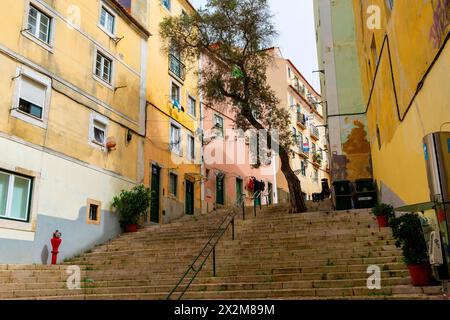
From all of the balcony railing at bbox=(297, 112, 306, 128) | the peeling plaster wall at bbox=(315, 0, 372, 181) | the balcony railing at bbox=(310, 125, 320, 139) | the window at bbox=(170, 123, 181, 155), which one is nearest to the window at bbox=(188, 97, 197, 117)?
the window at bbox=(170, 123, 181, 155)

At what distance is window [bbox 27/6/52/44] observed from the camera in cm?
1430

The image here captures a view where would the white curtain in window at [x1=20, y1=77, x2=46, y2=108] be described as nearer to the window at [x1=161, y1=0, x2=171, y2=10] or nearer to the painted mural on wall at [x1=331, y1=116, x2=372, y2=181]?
the window at [x1=161, y1=0, x2=171, y2=10]

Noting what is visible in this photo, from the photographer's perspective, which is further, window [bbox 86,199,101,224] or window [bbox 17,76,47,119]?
window [bbox 86,199,101,224]

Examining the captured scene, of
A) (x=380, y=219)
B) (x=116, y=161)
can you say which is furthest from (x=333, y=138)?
(x=116, y=161)

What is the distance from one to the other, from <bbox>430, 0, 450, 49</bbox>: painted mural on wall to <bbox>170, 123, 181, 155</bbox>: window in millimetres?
16110

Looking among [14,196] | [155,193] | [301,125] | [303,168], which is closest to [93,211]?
[14,196]

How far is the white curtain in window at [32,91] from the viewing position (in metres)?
13.6

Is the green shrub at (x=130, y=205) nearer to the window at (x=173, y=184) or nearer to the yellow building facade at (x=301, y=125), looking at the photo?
the window at (x=173, y=184)

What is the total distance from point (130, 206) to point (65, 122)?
4041 millimetres

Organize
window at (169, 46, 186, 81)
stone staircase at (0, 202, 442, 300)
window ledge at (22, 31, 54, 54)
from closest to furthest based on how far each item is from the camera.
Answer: stone staircase at (0, 202, 442, 300)
window ledge at (22, 31, 54, 54)
window at (169, 46, 186, 81)

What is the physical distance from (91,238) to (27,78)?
223 inches

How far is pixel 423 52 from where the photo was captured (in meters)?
7.66

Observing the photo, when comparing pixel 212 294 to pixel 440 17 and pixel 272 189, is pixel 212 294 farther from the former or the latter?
pixel 272 189

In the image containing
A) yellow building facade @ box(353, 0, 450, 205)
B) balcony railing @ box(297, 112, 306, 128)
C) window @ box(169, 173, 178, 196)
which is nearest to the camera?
yellow building facade @ box(353, 0, 450, 205)
